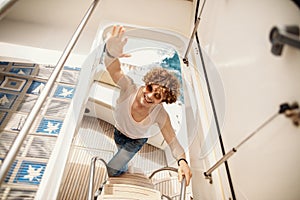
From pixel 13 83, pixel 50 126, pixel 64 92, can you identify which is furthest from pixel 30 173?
pixel 13 83

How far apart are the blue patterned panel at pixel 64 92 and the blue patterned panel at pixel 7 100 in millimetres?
261

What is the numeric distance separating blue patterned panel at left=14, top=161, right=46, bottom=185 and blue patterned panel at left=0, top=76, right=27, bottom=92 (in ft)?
2.02

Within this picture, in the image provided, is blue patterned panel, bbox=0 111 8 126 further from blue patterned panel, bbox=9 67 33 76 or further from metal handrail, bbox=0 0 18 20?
metal handrail, bbox=0 0 18 20

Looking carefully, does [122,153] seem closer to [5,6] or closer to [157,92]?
[157,92]

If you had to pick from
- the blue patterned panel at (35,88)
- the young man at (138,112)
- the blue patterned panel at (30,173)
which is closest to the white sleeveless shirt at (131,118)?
the young man at (138,112)

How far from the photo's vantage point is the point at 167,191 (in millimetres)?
1343

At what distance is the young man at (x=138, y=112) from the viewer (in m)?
1.08

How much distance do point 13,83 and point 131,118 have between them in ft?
3.01

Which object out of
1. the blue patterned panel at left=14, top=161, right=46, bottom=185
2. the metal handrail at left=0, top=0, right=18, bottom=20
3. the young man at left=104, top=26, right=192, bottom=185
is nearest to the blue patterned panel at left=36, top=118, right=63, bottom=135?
the blue patterned panel at left=14, top=161, right=46, bottom=185

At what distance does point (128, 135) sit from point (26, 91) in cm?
78

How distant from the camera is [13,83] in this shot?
141cm

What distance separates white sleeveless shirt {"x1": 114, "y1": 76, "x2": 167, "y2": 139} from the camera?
1.15 m

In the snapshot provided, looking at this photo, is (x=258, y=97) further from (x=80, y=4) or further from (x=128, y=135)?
(x=80, y=4)

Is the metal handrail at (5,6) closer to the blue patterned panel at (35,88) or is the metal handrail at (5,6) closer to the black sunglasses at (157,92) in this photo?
the black sunglasses at (157,92)
